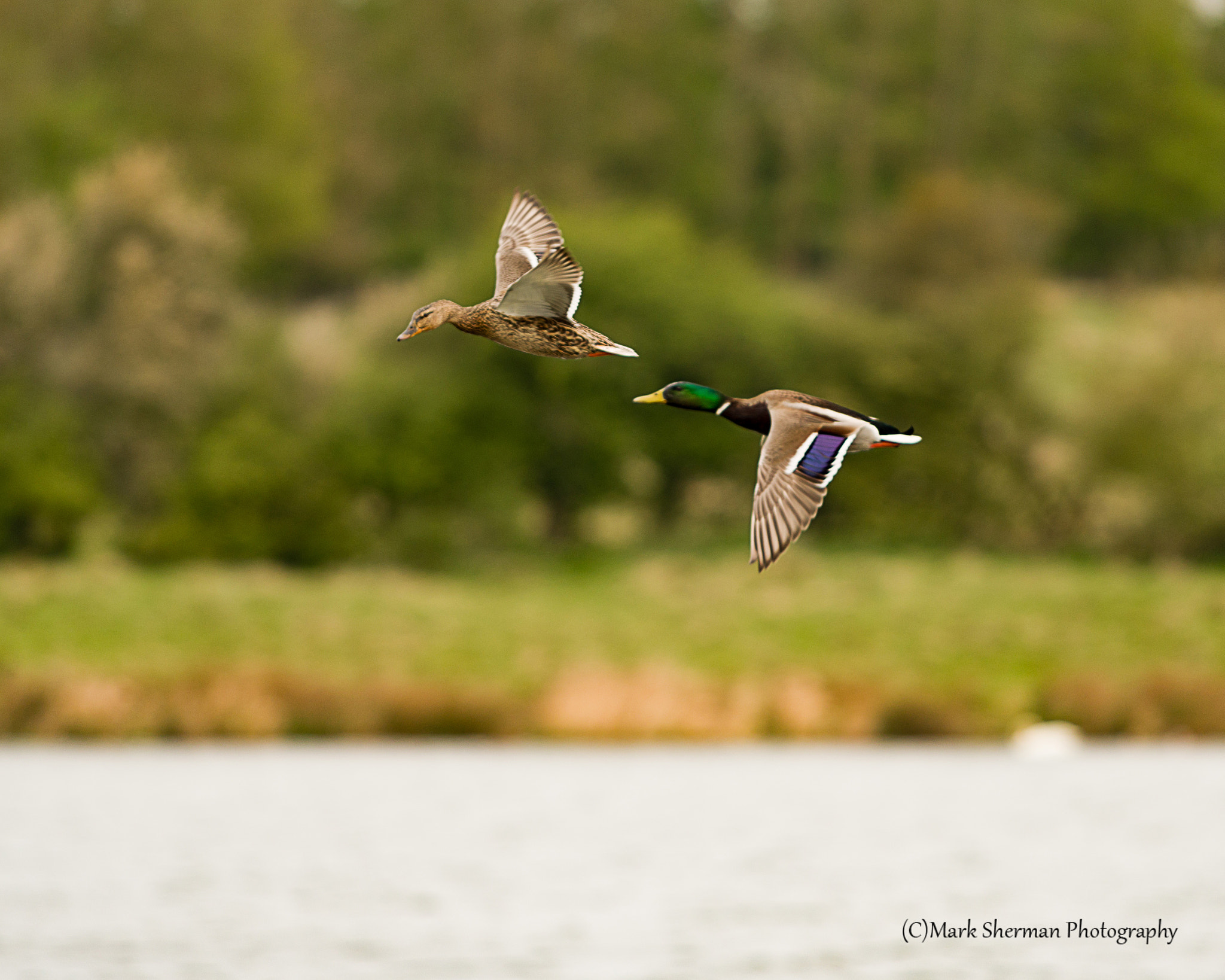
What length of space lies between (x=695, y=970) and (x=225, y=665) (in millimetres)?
20450

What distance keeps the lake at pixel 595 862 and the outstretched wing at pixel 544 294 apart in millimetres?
14679

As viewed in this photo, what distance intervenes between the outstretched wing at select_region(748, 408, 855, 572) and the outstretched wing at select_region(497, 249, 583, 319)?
1.16 meters

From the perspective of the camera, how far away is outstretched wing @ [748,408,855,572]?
370 inches

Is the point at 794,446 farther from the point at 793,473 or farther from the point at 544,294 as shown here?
the point at 544,294

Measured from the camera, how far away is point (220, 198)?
239ft

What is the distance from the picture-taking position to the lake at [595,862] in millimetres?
25109

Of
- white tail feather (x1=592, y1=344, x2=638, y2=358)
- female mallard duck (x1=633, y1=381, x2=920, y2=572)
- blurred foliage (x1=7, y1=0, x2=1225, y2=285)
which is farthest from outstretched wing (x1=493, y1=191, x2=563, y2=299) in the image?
blurred foliage (x1=7, y1=0, x2=1225, y2=285)

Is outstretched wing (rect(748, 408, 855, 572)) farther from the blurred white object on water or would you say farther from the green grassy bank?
the blurred white object on water

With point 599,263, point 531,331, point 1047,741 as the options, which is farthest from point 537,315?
point 599,263

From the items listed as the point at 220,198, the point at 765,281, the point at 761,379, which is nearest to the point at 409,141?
the point at 220,198

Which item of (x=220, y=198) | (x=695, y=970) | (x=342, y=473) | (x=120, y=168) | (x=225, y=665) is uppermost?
(x=220, y=198)

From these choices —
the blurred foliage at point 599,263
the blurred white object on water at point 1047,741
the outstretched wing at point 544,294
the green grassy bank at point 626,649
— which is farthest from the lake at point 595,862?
the outstretched wing at point 544,294

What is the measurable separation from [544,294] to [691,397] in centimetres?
90

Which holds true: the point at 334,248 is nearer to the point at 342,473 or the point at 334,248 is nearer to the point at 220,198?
the point at 220,198
